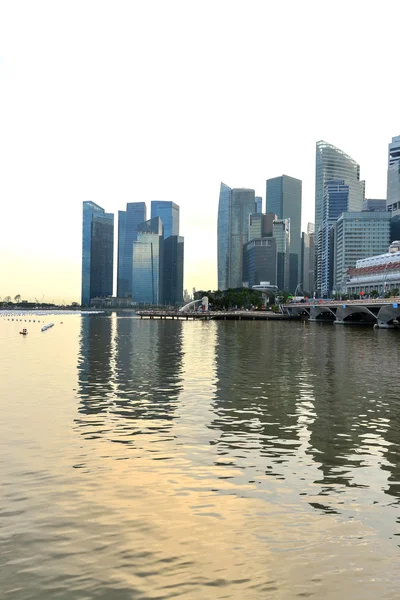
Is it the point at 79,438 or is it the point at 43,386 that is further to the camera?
the point at 43,386

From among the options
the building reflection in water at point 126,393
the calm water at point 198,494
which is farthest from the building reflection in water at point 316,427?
the building reflection in water at point 126,393

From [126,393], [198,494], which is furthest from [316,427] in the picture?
[126,393]

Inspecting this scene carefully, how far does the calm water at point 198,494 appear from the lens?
39.0 feet

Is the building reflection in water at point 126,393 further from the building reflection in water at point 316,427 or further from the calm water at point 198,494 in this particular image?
the building reflection in water at point 316,427

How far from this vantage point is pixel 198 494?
17.1 meters

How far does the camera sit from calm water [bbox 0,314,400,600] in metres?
11.9

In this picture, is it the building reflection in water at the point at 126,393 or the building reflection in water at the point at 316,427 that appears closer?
the building reflection in water at the point at 316,427

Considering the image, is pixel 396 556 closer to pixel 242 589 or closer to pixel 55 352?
pixel 242 589

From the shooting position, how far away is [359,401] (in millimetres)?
35062

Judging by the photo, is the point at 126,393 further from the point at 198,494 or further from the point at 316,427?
the point at 198,494

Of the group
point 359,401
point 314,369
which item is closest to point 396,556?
point 359,401

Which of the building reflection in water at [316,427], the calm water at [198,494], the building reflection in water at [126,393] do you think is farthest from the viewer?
the building reflection in water at [126,393]

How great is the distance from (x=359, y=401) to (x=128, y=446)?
59.0 feet

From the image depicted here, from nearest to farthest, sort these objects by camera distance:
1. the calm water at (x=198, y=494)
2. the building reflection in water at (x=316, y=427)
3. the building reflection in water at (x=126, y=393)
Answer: the calm water at (x=198, y=494), the building reflection in water at (x=316, y=427), the building reflection in water at (x=126, y=393)
